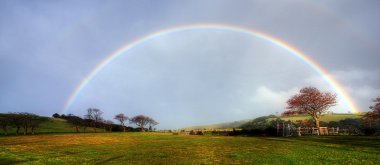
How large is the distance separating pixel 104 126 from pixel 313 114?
437 feet

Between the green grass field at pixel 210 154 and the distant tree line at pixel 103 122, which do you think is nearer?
the green grass field at pixel 210 154

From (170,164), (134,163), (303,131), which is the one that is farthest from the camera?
(303,131)

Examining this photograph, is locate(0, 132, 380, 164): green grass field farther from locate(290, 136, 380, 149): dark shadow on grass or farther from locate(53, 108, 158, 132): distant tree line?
locate(53, 108, 158, 132): distant tree line

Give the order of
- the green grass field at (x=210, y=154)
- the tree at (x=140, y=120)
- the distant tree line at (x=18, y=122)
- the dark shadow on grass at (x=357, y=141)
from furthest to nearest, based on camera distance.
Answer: the tree at (x=140, y=120) → the distant tree line at (x=18, y=122) → the dark shadow on grass at (x=357, y=141) → the green grass field at (x=210, y=154)

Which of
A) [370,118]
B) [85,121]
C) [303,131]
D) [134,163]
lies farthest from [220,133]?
[85,121]

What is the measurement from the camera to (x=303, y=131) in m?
76.9

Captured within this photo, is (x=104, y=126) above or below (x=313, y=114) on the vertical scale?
below

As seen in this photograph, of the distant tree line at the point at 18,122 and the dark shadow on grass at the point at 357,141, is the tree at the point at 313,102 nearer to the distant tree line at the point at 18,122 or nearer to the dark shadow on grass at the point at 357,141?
the dark shadow on grass at the point at 357,141

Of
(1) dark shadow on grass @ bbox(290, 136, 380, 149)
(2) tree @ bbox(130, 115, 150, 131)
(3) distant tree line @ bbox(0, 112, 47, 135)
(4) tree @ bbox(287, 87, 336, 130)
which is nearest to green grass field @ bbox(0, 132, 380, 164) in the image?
(1) dark shadow on grass @ bbox(290, 136, 380, 149)

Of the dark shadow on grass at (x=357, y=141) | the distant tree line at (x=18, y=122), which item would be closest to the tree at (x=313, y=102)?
the dark shadow on grass at (x=357, y=141)

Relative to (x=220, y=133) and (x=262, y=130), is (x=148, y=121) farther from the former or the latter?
(x=262, y=130)

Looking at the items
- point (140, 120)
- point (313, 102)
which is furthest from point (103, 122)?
point (313, 102)

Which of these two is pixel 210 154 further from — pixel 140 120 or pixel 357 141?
pixel 140 120

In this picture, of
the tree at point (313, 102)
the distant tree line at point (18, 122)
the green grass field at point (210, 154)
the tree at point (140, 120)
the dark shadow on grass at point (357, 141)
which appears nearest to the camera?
the green grass field at point (210, 154)
